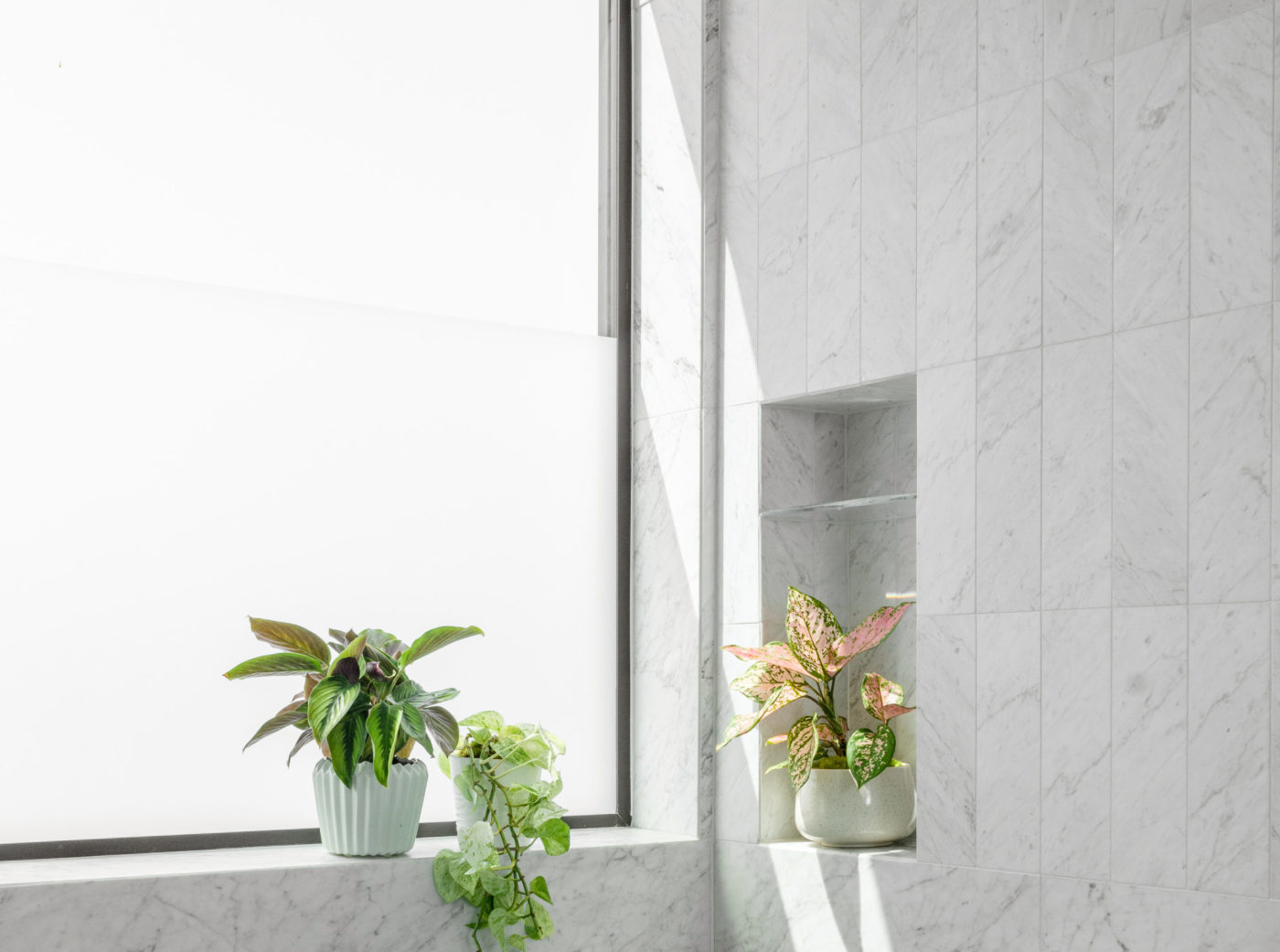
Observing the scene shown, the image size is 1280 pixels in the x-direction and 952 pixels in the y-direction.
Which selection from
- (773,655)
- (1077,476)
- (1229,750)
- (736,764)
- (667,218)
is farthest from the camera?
(667,218)

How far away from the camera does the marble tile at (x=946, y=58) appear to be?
243 centimetres

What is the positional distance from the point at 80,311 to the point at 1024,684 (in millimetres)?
1744

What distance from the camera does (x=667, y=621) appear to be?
9.57 feet

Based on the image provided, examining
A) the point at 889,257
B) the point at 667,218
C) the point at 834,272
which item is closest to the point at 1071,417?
the point at 889,257

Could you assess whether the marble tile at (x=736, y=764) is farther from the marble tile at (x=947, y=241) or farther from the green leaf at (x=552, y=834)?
the marble tile at (x=947, y=241)

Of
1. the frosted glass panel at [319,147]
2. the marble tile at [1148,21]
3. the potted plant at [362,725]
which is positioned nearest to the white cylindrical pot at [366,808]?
the potted plant at [362,725]

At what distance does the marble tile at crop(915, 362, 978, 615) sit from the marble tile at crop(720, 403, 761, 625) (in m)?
0.41

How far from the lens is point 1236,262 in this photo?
201cm

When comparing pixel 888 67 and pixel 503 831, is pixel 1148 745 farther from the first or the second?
pixel 888 67

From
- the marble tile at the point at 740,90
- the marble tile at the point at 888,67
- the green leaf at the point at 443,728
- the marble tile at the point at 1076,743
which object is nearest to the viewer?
the marble tile at the point at 1076,743

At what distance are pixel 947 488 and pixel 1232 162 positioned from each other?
0.70 meters

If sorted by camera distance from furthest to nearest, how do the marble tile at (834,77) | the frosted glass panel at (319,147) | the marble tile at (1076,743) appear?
the marble tile at (834,77)
the frosted glass panel at (319,147)
the marble tile at (1076,743)

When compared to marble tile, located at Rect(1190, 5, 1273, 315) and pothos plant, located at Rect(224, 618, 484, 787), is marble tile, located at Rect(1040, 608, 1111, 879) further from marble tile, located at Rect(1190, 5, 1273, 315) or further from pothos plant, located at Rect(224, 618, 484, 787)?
pothos plant, located at Rect(224, 618, 484, 787)

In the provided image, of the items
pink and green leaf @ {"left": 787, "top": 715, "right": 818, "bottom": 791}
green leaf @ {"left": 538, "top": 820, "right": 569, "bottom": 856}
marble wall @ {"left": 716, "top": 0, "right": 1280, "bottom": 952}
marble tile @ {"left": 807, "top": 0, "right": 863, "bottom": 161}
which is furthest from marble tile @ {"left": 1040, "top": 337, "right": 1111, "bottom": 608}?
green leaf @ {"left": 538, "top": 820, "right": 569, "bottom": 856}
